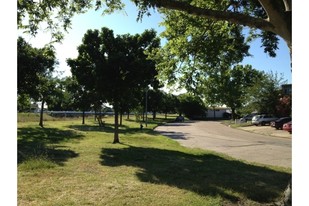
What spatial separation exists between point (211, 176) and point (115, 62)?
986cm

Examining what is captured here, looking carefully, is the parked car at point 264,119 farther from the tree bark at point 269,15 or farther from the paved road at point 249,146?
the tree bark at point 269,15

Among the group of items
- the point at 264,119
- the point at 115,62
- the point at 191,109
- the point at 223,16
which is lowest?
the point at 264,119

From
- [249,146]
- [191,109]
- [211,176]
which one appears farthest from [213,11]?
[191,109]

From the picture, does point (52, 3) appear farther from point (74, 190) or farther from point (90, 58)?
point (90, 58)

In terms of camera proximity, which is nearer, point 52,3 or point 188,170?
point 52,3

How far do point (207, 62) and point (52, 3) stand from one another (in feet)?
13.8

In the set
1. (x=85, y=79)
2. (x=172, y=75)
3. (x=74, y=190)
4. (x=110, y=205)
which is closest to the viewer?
(x=110, y=205)

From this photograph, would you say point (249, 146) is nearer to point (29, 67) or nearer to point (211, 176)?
point (211, 176)

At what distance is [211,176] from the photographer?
30.5 ft

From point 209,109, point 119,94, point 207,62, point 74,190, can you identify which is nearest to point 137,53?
point 119,94

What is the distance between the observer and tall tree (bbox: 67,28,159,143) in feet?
57.5

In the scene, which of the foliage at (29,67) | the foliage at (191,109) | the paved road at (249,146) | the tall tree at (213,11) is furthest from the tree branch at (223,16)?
the foliage at (191,109)

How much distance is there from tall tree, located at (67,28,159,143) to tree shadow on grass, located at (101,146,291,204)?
5.89 metres

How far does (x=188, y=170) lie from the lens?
10.2 m
